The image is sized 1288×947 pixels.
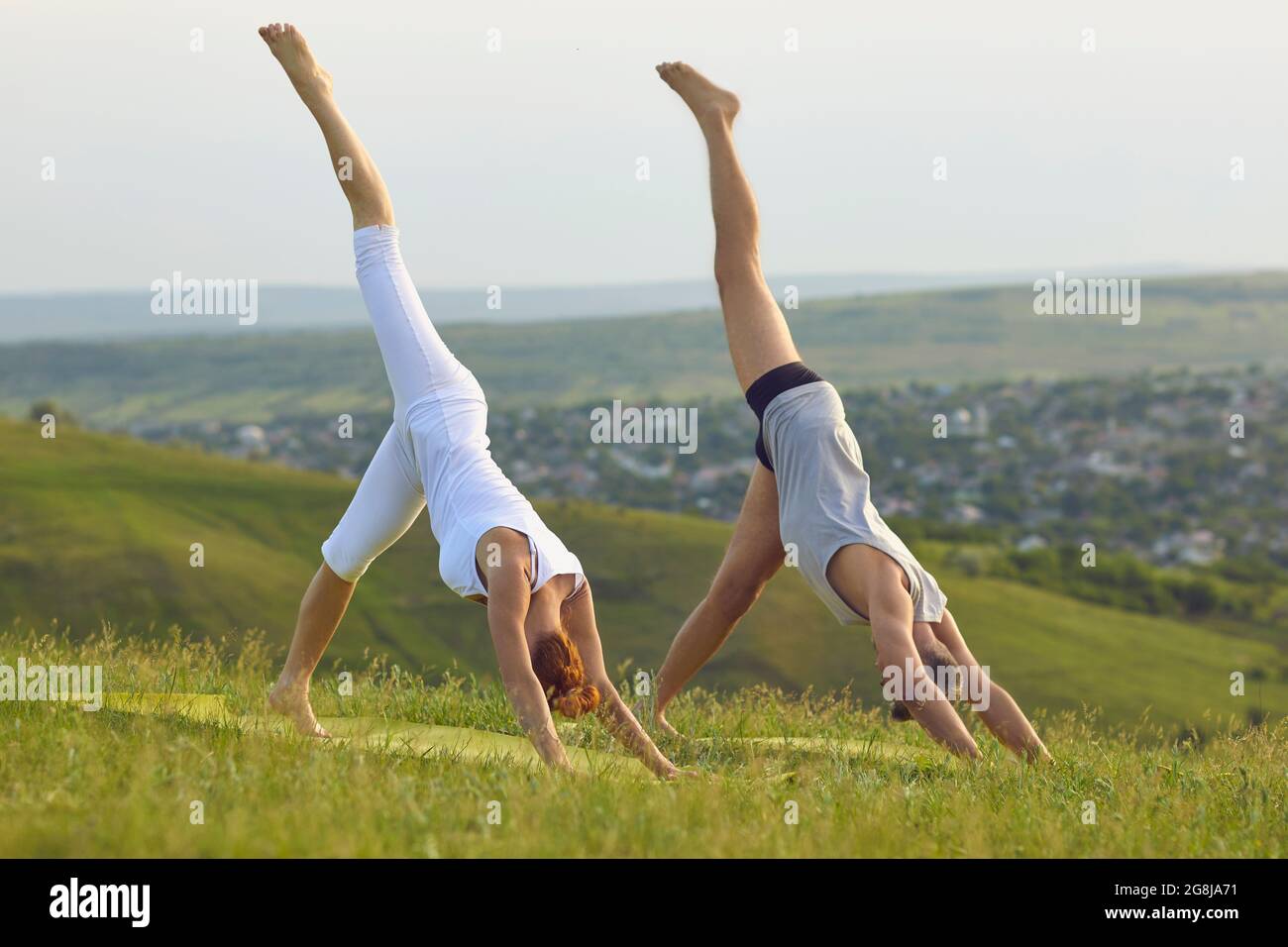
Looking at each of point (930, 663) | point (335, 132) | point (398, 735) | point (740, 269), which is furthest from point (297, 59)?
point (930, 663)

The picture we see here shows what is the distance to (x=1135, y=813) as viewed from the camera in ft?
20.7

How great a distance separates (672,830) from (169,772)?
7.06 ft

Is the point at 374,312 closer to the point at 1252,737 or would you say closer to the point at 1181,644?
the point at 1252,737

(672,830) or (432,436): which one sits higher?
(432,436)

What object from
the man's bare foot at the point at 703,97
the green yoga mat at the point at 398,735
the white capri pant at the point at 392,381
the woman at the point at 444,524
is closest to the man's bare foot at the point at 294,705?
the woman at the point at 444,524

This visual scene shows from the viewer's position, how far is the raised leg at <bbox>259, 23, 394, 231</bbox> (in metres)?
7.59

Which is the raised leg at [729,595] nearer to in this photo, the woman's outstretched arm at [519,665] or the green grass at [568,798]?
the green grass at [568,798]

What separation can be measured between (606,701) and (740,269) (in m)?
2.69

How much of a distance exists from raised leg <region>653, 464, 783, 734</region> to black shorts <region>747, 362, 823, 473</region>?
0.53 meters

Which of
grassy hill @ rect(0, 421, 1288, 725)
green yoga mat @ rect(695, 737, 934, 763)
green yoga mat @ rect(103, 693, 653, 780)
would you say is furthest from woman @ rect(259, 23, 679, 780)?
grassy hill @ rect(0, 421, 1288, 725)

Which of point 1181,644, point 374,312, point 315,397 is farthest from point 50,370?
point 374,312

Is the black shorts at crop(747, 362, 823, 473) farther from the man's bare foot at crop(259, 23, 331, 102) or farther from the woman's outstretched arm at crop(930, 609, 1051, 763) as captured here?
the man's bare foot at crop(259, 23, 331, 102)

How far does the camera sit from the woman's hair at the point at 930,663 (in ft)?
23.0

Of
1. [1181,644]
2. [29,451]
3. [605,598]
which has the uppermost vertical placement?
[29,451]
